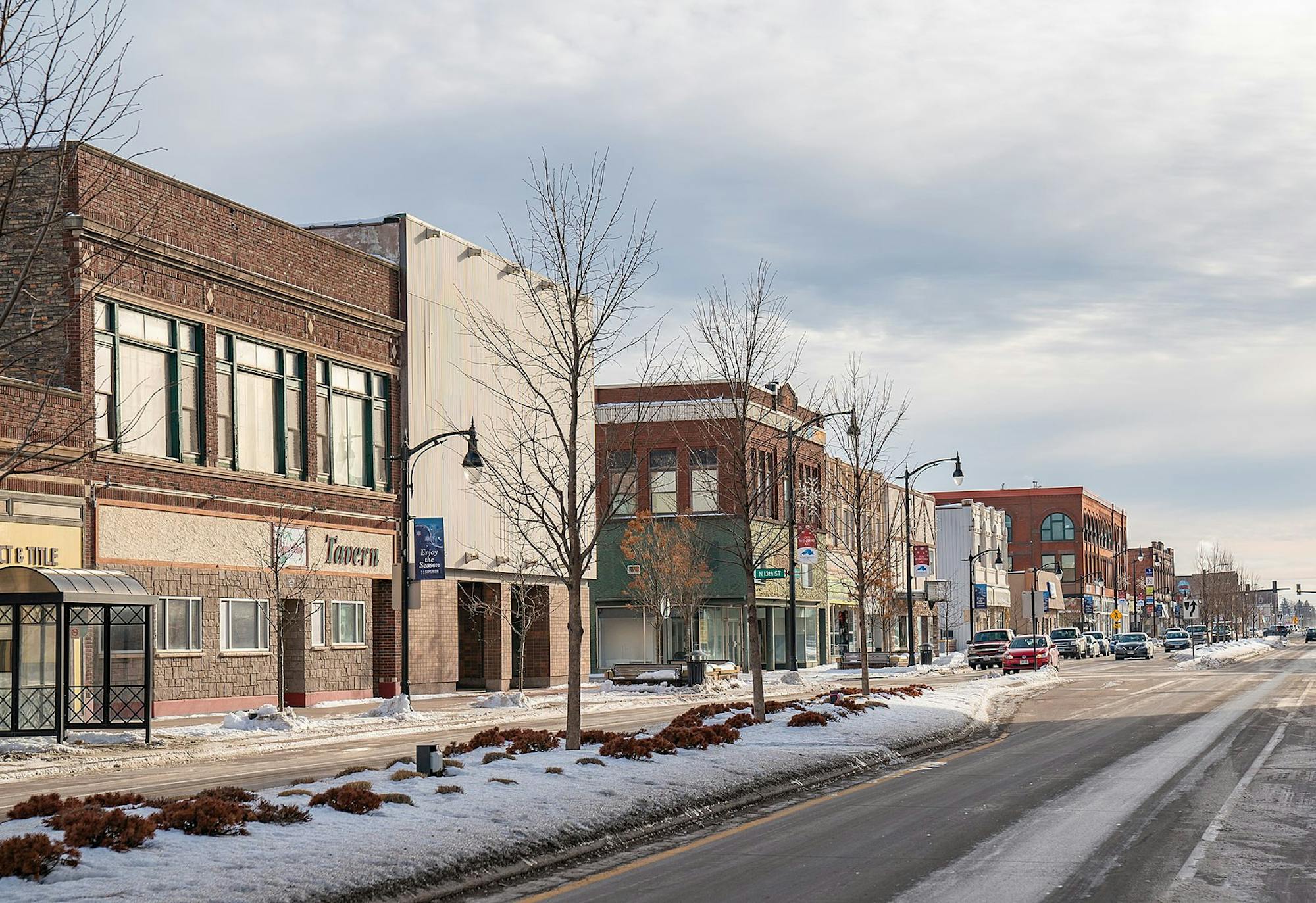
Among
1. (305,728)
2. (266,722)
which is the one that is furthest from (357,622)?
(266,722)

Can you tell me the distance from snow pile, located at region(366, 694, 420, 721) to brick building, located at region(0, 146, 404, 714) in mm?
3366

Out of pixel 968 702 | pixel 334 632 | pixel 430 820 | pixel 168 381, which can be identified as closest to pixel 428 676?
pixel 334 632

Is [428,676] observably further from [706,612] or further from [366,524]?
[706,612]

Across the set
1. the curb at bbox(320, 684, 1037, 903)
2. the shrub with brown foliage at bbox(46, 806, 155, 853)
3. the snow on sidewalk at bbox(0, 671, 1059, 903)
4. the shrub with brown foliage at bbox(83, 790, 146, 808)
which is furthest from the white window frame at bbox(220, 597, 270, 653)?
the shrub with brown foliage at bbox(46, 806, 155, 853)

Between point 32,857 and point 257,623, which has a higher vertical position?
point 257,623

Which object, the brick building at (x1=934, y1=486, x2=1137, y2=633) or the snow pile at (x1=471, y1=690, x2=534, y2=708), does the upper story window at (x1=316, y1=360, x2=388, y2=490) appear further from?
the brick building at (x1=934, y1=486, x2=1137, y2=633)

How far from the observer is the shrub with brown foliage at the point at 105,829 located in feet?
32.5

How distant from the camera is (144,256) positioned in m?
33.1

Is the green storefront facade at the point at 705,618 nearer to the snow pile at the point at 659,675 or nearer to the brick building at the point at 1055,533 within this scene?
the snow pile at the point at 659,675

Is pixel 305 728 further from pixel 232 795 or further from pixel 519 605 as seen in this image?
pixel 519 605

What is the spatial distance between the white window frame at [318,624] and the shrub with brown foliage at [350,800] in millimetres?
27601

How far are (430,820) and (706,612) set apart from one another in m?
56.3

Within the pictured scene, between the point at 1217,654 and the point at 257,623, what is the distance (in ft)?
193

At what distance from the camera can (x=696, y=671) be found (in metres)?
48.3
